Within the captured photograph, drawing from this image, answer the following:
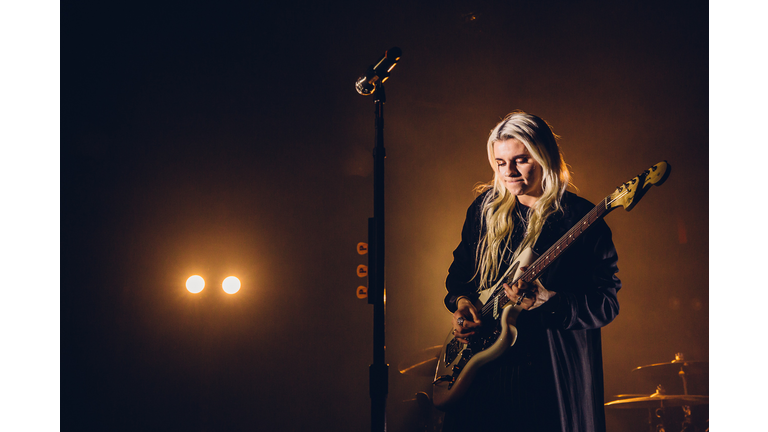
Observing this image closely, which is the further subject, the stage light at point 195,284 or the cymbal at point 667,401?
the stage light at point 195,284

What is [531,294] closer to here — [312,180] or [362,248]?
[362,248]

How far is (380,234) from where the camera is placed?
159cm

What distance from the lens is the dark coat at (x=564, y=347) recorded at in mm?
1585

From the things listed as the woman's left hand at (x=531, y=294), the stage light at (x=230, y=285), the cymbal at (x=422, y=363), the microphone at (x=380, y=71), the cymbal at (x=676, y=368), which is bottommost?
the cymbal at (x=422, y=363)

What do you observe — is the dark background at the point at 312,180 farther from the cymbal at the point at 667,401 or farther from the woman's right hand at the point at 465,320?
the woman's right hand at the point at 465,320

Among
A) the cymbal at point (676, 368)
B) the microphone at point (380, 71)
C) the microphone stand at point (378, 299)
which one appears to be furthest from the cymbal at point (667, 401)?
the microphone at point (380, 71)

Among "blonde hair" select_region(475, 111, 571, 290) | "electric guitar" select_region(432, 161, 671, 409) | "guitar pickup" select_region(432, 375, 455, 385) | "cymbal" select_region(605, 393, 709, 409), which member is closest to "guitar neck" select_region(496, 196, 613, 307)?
"electric guitar" select_region(432, 161, 671, 409)

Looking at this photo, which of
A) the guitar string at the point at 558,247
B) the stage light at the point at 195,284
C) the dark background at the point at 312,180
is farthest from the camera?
the stage light at the point at 195,284

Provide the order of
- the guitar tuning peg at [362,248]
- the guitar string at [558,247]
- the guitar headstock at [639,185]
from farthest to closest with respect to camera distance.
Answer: the guitar tuning peg at [362,248] < the guitar string at [558,247] < the guitar headstock at [639,185]

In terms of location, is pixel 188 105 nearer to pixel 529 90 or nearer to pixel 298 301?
pixel 298 301

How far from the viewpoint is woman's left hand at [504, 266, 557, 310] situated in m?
1.60

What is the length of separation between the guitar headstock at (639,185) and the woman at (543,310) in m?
0.14

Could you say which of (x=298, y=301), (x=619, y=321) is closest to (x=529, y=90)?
(x=619, y=321)

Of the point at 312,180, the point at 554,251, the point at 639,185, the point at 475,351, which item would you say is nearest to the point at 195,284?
the point at 312,180
